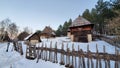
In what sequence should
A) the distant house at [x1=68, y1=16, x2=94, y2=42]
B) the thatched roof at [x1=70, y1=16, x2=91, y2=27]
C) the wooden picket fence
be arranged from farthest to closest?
1. the thatched roof at [x1=70, y1=16, x2=91, y2=27]
2. the distant house at [x1=68, y1=16, x2=94, y2=42]
3. the wooden picket fence

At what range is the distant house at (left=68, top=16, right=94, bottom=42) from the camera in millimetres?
33188

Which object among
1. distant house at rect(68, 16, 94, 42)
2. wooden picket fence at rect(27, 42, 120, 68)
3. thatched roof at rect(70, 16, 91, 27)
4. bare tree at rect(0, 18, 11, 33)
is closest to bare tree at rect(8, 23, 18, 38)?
bare tree at rect(0, 18, 11, 33)

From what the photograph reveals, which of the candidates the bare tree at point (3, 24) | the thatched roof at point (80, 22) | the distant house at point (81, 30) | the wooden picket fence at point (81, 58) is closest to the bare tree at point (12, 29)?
the bare tree at point (3, 24)

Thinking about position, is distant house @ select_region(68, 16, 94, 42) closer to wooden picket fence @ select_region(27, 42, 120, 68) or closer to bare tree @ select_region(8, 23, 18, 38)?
wooden picket fence @ select_region(27, 42, 120, 68)

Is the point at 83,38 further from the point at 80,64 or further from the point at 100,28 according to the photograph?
the point at 100,28

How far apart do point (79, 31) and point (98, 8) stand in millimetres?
29021

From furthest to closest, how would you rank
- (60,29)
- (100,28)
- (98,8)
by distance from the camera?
(60,29) < (100,28) < (98,8)

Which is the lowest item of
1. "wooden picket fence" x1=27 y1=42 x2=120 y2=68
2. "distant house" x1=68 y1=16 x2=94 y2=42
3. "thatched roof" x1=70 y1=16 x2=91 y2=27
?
"wooden picket fence" x1=27 y1=42 x2=120 y2=68

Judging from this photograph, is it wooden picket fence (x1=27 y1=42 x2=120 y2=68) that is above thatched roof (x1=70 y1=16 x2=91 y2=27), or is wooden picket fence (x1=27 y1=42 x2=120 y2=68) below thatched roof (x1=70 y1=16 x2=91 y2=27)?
below

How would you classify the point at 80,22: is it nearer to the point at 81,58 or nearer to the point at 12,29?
the point at 81,58

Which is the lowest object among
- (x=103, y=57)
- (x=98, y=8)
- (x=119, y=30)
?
(x=103, y=57)

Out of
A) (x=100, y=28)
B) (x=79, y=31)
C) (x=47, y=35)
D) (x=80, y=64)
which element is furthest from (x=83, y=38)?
(x=100, y=28)

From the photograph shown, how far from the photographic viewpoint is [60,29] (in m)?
81.0

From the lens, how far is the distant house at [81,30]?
33.2 meters
